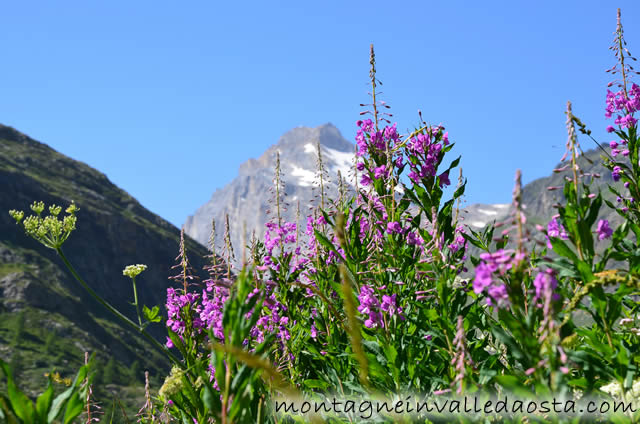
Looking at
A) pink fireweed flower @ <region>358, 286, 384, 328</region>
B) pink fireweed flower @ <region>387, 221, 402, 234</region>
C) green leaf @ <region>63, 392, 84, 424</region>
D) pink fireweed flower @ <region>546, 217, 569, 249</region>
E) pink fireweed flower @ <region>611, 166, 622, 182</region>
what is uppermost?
pink fireweed flower @ <region>611, 166, 622, 182</region>

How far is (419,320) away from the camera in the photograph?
4.09 metres

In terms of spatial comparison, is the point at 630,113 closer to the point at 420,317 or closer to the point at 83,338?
the point at 420,317

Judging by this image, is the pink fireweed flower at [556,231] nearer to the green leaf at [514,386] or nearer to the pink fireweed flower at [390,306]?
the green leaf at [514,386]

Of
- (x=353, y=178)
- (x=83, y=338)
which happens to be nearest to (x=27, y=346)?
(x=83, y=338)

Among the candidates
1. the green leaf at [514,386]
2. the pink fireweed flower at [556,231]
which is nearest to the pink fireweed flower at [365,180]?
the pink fireweed flower at [556,231]

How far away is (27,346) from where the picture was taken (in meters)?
168

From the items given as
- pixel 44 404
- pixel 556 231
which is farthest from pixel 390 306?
pixel 44 404

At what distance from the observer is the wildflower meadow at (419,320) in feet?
8.48

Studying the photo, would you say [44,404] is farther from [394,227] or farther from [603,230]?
[394,227]

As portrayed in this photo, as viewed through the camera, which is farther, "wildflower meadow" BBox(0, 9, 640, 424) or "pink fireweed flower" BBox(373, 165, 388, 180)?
"pink fireweed flower" BBox(373, 165, 388, 180)

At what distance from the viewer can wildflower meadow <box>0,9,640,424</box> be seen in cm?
259

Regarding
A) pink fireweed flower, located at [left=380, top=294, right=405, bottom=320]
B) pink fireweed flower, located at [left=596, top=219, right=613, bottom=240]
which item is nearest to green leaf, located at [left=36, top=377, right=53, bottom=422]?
pink fireweed flower, located at [left=380, top=294, right=405, bottom=320]

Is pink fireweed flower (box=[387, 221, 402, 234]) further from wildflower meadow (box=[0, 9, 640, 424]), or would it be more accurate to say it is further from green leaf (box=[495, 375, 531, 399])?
green leaf (box=[495, 375, 531, 399])

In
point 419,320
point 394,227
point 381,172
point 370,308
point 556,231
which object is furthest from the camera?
point 381,172
